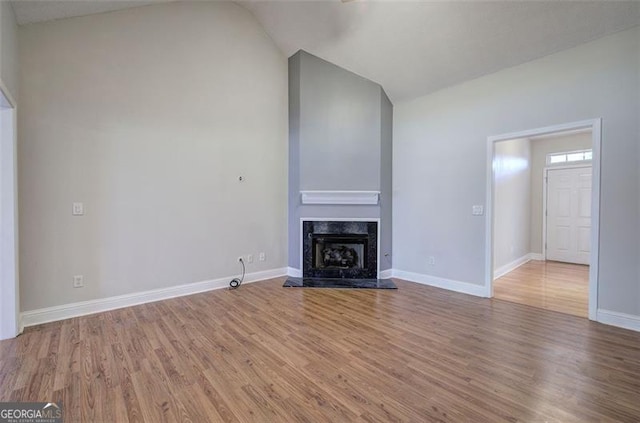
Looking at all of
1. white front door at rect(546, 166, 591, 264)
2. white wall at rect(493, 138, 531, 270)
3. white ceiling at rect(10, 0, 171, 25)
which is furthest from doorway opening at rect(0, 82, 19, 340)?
white front door at rect(546, 166, 591, 264)

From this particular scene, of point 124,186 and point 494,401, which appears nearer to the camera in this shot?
point 494,401

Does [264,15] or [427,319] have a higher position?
[264,15]

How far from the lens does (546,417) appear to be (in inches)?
61.0

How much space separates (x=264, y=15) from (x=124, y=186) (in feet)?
10.0

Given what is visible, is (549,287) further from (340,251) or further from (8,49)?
(8,49)

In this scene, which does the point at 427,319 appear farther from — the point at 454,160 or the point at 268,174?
the point at 268,174

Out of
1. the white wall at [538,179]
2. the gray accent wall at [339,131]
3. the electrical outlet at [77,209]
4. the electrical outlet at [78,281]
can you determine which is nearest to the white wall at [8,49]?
the electrical outlet at [77,209]

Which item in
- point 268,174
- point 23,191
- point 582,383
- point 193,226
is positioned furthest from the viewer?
point 268,174

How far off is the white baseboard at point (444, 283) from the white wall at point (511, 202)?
1.14 metres

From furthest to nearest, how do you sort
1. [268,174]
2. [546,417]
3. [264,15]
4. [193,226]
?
1. [268,174]
2. [264,15]
3. [193,226]
4. [546,417]

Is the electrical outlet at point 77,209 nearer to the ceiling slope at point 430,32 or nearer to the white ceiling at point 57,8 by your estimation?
the white ceiling at point 57,8

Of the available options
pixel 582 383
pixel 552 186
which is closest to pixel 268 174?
pixel 582 383

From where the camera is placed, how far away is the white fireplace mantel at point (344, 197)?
428 centimetres

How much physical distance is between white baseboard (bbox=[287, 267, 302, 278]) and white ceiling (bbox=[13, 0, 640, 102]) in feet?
10.4
